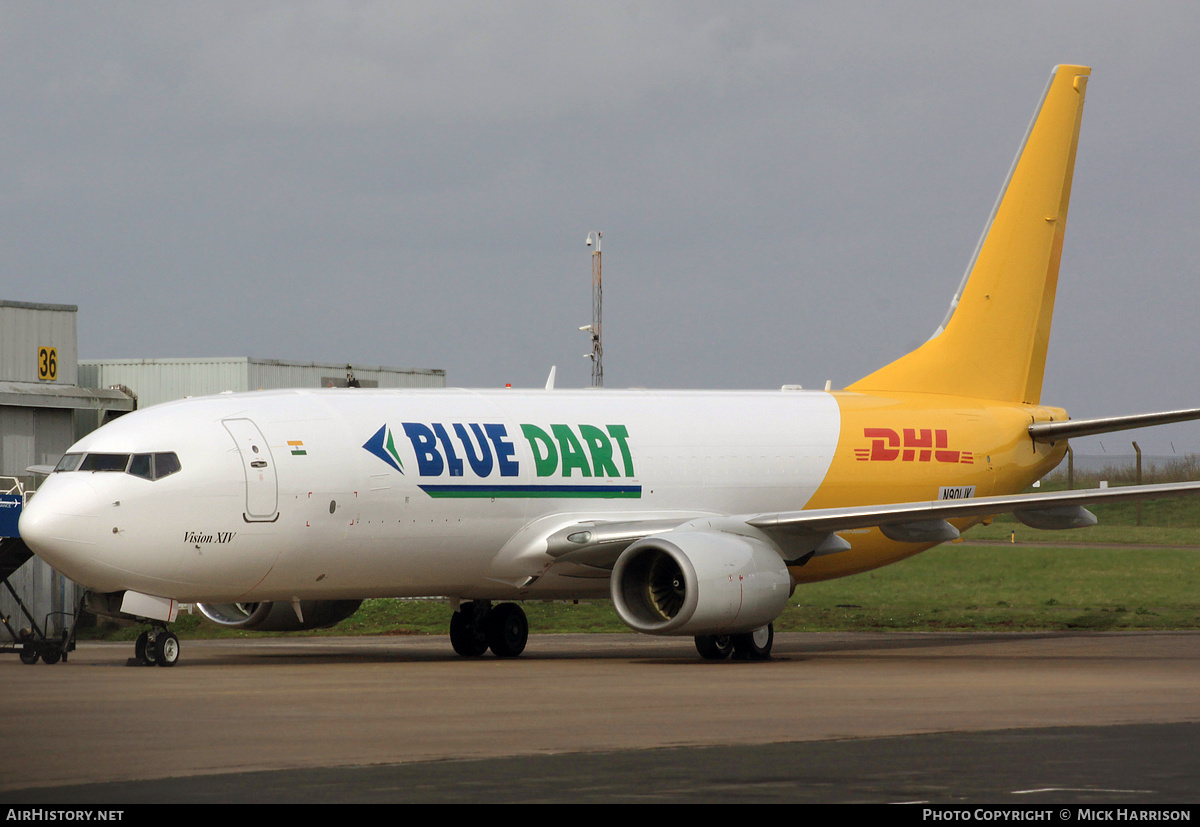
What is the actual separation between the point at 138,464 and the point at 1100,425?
644 inches

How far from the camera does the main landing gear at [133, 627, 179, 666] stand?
22.0 meters

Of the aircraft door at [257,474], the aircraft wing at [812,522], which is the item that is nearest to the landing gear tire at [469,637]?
the aircraft wing at [812,522]

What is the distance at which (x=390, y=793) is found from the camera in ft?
32.7

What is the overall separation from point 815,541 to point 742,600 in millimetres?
2768

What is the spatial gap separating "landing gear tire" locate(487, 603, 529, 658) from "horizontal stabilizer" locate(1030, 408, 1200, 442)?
10587 millimetres

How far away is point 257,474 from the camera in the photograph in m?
22.0

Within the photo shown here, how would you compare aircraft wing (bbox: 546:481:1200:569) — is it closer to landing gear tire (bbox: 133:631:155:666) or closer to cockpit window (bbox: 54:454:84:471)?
landing gear tire (bbox: 133:631:155:666)

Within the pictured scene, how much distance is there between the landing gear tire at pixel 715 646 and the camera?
24266mm

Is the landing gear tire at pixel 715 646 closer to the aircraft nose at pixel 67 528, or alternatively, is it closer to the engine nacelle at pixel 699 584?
the engine nacelle at pixel 699 584

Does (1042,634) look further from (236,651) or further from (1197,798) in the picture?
(1197,798)

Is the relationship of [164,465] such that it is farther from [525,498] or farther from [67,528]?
[525,498]

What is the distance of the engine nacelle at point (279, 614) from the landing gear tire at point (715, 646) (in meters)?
5.40

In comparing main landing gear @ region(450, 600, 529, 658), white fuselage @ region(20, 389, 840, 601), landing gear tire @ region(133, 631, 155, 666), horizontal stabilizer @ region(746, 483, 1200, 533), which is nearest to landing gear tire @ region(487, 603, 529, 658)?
main landing gear @ region(450, 600, 529, 658)

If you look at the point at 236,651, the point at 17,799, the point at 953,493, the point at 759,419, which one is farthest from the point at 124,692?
the point at 953,493
